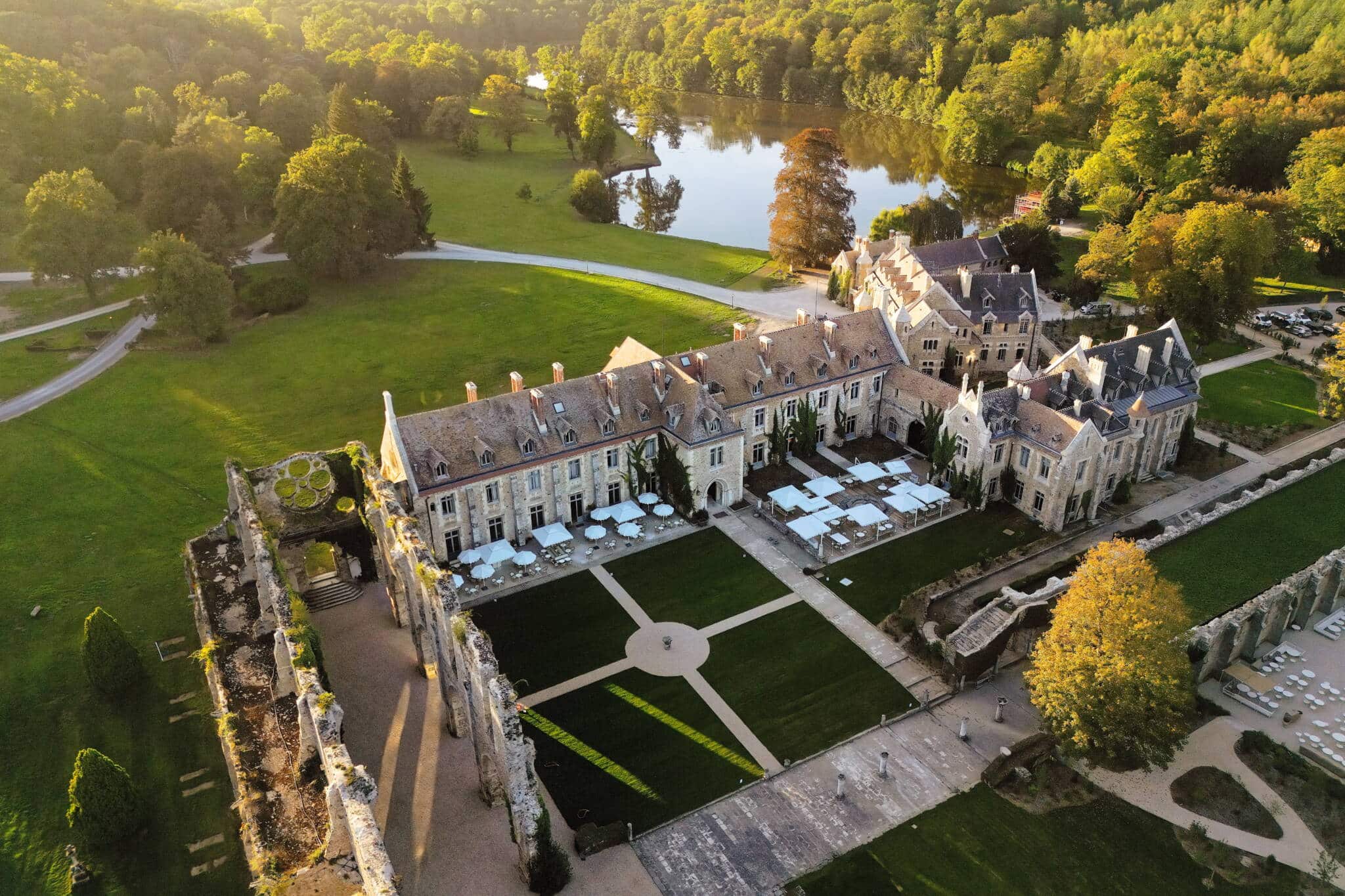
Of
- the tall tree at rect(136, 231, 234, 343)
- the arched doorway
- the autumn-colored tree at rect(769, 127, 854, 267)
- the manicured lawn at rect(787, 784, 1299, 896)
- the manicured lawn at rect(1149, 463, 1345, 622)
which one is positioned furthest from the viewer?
the autumn-colored tree at rect(769, 127, 854, 267)

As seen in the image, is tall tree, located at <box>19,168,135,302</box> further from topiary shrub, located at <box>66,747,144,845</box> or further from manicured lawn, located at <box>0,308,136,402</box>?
topiary shrub, located at <box>66,747,144,845</box>

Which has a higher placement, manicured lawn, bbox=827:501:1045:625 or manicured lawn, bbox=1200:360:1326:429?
manicured lawn, bbox=1200:360:1326:429

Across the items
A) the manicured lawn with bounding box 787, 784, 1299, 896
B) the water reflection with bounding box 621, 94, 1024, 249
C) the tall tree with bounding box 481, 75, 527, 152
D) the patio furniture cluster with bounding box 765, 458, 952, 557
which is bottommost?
the manicured lawn with bounding box 787, 784, 1299, 896

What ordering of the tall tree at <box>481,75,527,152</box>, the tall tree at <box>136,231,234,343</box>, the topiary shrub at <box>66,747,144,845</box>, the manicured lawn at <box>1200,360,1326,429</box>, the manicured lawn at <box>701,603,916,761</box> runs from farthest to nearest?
1. the tall tree at <box>481,75,527,152</box>
2. the tall tree at <box>136,231,234,343</box>
3. the manicured lawn at <box>1200,360,1326,429</box>
4. the manicured lawn at <box>701,603,916,761</box>
5. the topiary shrub at <box>66,747,144,845</box>

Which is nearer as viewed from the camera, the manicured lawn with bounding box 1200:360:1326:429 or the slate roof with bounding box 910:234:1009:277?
the manicured lawn with bounding box 1200:360:1326:429

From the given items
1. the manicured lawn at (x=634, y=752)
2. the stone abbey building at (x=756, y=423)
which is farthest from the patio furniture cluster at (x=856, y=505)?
the manicured lawn at (x=634, y=752)

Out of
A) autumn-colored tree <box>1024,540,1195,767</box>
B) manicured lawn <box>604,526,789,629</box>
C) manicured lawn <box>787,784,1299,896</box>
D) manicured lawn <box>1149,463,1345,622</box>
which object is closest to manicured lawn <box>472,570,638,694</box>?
manicured lawn <box>604,526,789,629</box>
